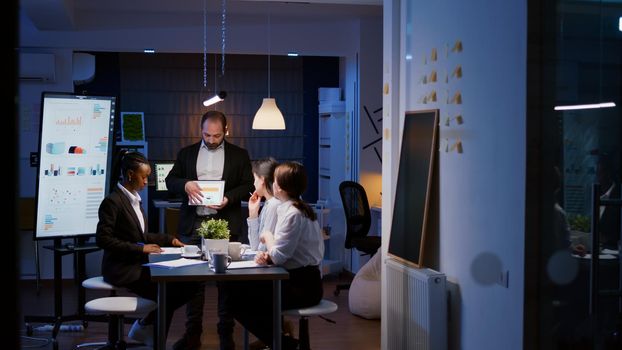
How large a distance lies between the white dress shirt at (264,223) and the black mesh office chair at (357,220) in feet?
9.60

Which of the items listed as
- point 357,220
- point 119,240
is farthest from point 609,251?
point 357,220

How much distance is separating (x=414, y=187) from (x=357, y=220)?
310 cm

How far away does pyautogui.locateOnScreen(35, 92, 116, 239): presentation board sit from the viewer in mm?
5914

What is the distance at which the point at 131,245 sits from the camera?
4660mm

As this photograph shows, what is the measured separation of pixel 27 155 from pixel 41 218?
11.1 ft

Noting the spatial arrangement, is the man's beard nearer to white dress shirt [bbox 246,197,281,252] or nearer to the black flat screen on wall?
white dress shirt [bbox 246,197,281,252]

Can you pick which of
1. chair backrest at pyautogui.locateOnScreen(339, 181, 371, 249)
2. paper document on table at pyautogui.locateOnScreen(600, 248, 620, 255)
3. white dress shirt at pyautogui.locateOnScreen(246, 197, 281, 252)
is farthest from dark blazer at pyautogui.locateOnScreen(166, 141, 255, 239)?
paper document on table at pyautogui.locateOnScreen(600, 248, 620, 255)

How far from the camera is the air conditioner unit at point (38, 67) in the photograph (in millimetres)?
8836

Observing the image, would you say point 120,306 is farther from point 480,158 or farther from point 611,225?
point 611,225

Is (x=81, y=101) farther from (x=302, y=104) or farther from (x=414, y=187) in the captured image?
(x=302, y=104)

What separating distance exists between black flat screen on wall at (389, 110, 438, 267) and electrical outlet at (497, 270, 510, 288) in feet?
2.93

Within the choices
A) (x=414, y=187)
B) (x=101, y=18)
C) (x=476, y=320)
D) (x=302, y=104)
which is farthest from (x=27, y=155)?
(x=476, y=320)

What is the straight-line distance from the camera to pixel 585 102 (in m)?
3.03

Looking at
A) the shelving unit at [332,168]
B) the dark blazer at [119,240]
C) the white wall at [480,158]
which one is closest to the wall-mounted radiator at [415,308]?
the white wall at [480,158]
